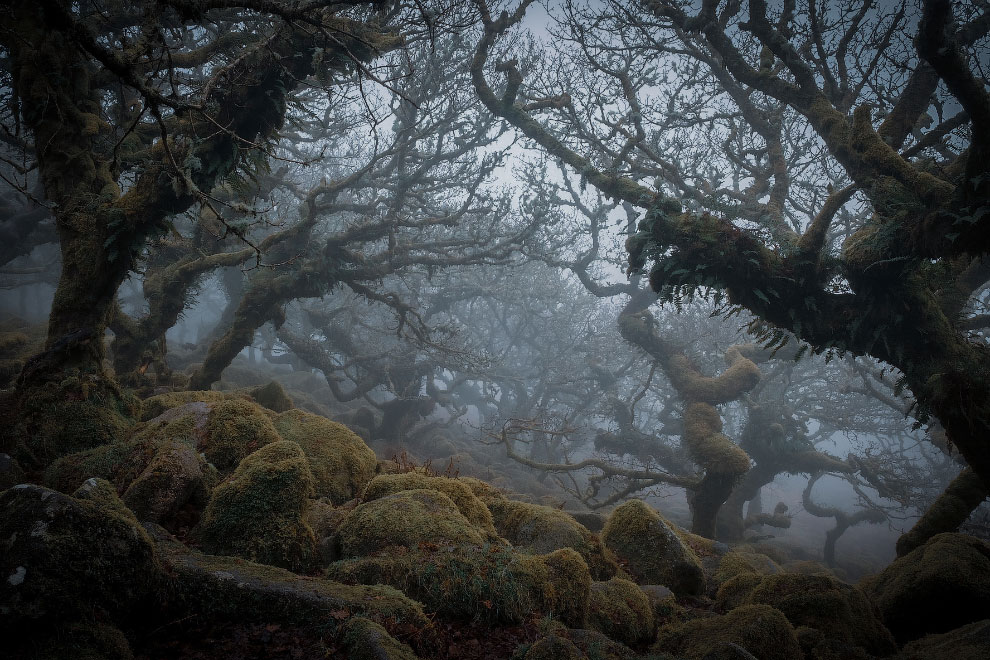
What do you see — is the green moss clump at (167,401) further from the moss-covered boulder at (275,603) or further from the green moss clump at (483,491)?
the moss-covered boulder at (275,603)

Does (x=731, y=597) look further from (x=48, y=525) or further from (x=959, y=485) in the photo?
(x=48, y=525)

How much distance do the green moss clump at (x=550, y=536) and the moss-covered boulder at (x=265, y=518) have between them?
7.51 ft

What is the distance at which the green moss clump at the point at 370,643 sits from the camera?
2.73 meters

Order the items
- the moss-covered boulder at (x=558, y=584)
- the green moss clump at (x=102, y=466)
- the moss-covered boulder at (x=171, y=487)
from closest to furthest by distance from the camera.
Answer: the moss-covered boulder at (x=558, y=584) → the moss-covered boulder at (x=171, y=487) → the green moss clump at (x=102, y=466)

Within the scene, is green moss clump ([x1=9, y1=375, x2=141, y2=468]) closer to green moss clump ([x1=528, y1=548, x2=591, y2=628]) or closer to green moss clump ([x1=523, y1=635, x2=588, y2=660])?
green moss clump ([x1=528, y1=548, x2=591, y2=628])

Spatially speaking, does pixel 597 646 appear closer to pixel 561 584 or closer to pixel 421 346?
pixel 561 584

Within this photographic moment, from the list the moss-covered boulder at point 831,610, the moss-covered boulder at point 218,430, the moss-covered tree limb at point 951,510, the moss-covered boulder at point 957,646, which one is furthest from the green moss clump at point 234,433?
the moss-covered tree limb at point 951,510

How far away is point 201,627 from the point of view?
300cm

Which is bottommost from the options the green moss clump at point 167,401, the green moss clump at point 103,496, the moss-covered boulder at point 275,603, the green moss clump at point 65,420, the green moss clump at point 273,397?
the moss-covered boulder at point 275,603

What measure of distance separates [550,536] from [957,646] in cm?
344

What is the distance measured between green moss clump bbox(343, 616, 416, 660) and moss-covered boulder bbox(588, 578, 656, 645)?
1.99 metres

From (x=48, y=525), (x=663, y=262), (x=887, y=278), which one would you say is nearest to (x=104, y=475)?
(x=48, y=525)

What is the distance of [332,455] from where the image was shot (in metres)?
5.88

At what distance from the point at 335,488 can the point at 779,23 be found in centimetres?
1074
